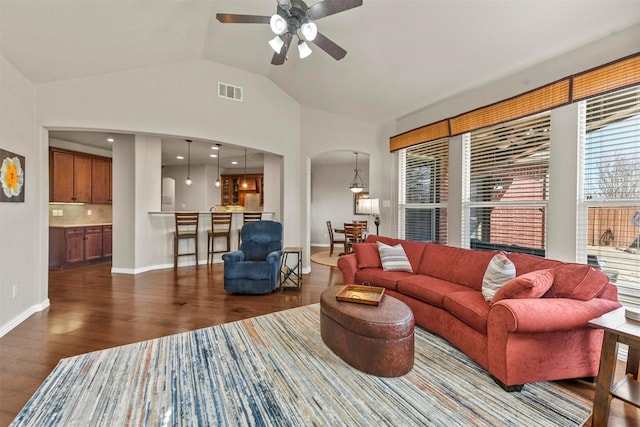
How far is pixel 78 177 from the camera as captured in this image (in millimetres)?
5910

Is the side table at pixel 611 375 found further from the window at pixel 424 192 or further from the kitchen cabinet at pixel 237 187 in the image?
the kitchen cabinet at pixel 237 187

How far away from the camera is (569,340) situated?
189cm

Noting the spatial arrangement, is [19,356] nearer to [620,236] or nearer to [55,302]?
[55,302]

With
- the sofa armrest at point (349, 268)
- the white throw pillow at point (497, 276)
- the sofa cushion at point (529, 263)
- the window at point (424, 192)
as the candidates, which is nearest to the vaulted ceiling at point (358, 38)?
the window at point (424, 192)

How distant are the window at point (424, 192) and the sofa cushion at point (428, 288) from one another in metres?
1.36

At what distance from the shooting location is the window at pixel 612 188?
2.33 meters

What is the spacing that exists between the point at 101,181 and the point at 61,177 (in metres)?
0.81

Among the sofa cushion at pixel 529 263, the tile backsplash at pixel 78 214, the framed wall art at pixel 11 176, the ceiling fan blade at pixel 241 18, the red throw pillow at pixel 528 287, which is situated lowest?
the red throw pillow at pixel 528 287

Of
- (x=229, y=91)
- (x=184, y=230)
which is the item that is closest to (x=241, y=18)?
(x=229, y=91)

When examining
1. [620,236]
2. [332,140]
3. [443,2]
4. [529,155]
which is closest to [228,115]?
[332,140]

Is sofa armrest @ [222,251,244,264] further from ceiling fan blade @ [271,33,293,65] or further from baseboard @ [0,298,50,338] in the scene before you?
ceiling fan blade @ [271,33,293,65]

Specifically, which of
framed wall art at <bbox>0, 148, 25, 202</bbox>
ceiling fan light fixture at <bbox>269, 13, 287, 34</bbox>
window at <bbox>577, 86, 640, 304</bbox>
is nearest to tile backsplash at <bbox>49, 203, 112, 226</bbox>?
framed wall art at <bbox>0, 148, 25, 202</bbox>

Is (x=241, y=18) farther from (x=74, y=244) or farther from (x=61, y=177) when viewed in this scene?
(x=74, y=244)

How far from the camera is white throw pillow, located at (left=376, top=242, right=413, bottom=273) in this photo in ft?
11.4
